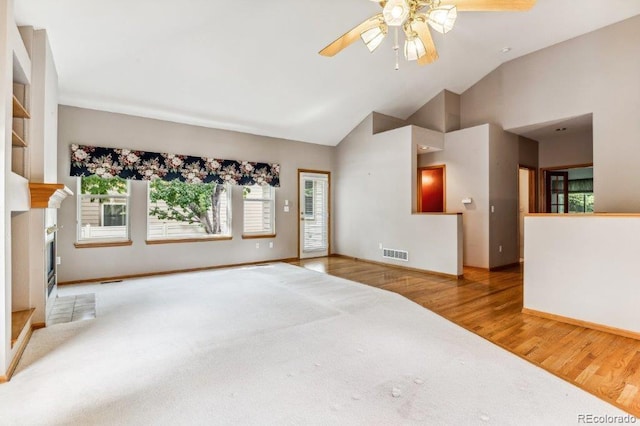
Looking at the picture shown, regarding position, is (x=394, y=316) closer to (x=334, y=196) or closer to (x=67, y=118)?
(x=334, y=196)

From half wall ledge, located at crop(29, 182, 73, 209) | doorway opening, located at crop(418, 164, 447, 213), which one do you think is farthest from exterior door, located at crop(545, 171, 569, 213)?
half wall ledge, located at crop(29, 182, 73, 209)

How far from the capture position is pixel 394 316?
3.24 metres

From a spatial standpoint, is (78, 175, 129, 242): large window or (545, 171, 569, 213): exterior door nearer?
(78, 175, 129, 242): large window

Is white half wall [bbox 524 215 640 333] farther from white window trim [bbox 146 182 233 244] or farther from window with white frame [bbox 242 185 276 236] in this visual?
white window trim [bbox 146 182 233 244]

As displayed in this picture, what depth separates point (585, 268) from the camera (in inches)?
118

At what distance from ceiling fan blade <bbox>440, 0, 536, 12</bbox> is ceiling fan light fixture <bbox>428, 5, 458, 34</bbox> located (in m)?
0.12

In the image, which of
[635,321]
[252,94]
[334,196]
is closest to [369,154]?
[334,196]

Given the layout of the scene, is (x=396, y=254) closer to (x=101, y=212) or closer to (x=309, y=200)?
(x=309, y=200)

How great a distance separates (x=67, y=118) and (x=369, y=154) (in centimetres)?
513

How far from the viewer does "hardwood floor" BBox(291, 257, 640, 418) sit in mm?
2080

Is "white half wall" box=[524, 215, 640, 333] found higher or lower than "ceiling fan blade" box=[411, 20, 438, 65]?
lower

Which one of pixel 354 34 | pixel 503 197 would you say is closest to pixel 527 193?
pixel 503 197

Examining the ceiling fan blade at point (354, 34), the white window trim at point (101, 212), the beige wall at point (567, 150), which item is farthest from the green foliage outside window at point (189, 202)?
the beige wall at point (567, 150)

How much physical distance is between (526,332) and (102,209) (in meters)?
5.87
